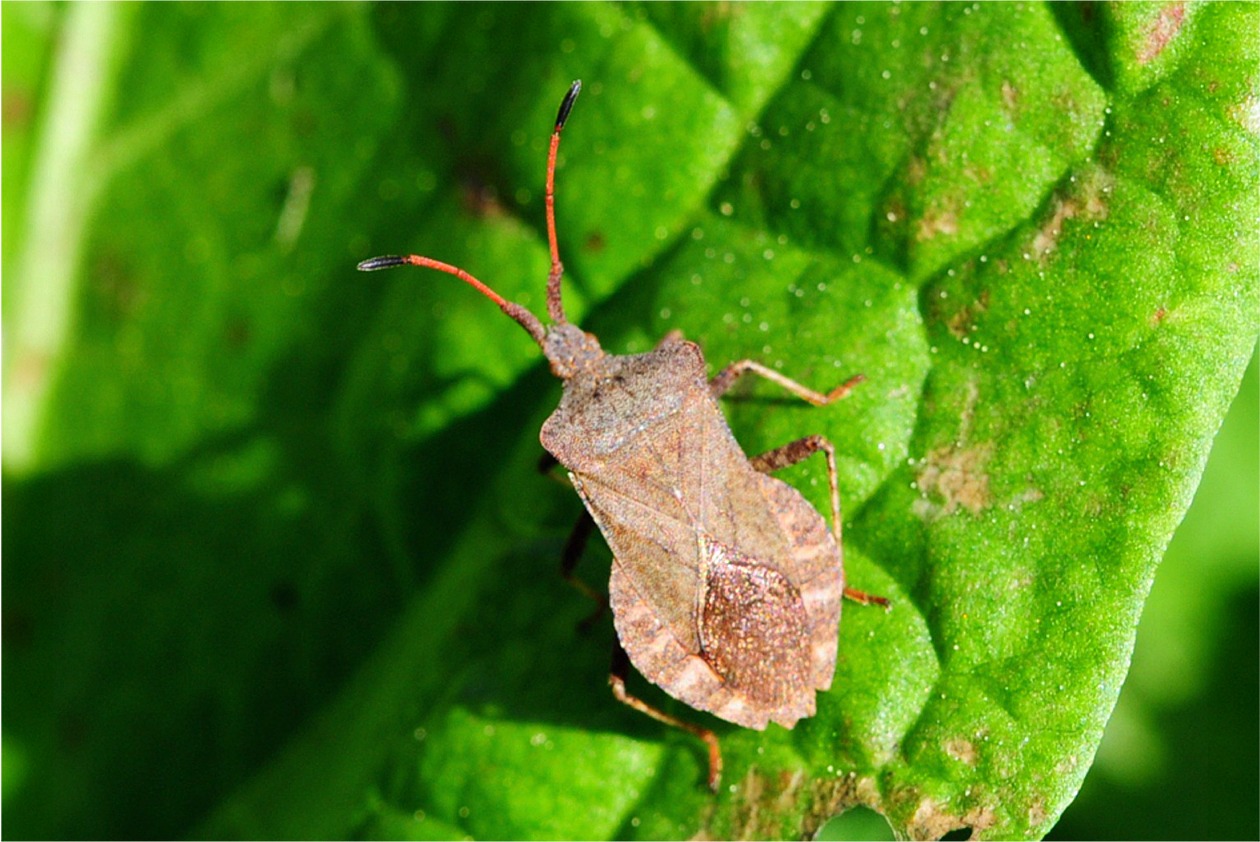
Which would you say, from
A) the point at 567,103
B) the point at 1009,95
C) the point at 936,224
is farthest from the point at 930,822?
the point at 567,103

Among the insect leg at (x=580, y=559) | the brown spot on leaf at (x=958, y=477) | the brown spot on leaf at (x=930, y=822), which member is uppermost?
the brown spot on leaf at (x=958, y=477)

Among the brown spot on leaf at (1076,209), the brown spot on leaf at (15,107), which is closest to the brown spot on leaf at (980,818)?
the brown spot on leaf at (1076,209)

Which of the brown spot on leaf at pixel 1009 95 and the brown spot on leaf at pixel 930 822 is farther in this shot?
the brown spot on leaf at pixel 1009 95

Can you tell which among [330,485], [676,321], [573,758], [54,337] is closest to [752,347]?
[676,321]

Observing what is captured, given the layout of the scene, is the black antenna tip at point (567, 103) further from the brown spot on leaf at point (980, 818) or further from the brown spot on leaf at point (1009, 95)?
the brown spot on leaf at point (980, 818)

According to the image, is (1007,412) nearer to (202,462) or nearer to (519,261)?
(519,261)

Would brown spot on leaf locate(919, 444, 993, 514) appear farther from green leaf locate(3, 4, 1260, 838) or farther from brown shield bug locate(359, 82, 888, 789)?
brown shield bug locate(359, 82, 888, 789)
